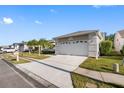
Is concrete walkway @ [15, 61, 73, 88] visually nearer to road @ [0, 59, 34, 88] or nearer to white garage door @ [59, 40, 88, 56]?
road @ [0, 59, 34, 88]

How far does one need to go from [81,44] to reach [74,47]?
5.49 feet

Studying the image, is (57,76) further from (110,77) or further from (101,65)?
(101,65)

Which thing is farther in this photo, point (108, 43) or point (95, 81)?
point (108, 43)

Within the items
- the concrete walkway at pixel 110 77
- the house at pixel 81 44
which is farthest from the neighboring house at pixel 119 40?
the concrete walkway at pixel 110 77

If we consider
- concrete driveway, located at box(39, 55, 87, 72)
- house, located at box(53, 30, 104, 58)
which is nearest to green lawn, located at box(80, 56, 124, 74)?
concrete driveway, located at box(39, 55, 87, 72)

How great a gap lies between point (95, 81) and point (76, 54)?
16.3m

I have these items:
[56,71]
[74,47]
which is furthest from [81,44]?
[56,71]

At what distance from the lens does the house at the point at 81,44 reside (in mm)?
22312

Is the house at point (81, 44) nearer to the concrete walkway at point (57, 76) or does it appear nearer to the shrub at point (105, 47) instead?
the shrub at point (105, 47)

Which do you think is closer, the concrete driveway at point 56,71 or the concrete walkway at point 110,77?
the concrete walkway at point 110,77
